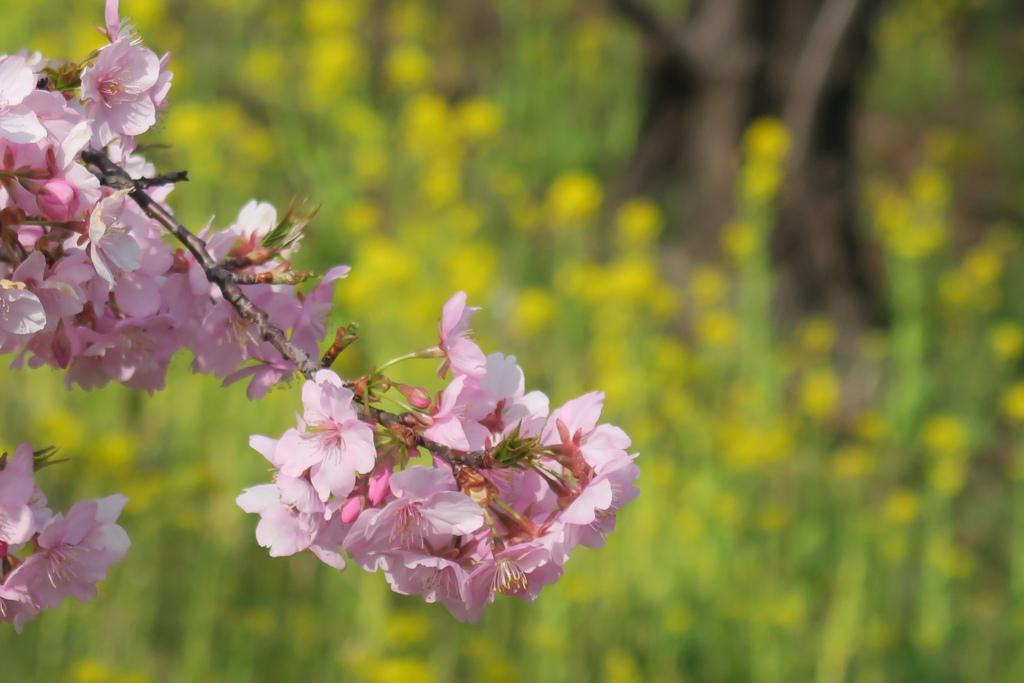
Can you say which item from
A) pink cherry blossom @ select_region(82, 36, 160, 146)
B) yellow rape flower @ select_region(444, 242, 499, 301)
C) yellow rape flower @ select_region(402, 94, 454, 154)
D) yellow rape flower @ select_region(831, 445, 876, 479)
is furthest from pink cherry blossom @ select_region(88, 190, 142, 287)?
yellow rape flower @ select_region(402, 94, 454, 154)

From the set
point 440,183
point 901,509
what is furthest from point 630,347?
point 440,183

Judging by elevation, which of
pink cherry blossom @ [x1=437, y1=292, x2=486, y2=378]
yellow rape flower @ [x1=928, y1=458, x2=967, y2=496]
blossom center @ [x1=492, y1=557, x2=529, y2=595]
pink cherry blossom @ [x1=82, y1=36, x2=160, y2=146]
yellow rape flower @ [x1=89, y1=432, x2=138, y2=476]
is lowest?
yellow rape flower @ [x1=89, y1=432, x2=138, y2=476]

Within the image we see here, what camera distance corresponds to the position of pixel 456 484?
73cm

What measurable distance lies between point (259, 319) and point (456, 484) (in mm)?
203

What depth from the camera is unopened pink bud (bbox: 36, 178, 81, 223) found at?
29.2 inches

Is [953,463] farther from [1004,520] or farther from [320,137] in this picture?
[320,137]

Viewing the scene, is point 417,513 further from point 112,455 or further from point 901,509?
point 901,509

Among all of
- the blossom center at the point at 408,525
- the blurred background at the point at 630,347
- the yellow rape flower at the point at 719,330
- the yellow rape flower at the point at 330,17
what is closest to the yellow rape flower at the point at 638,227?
the blurred background at the point at 630,347

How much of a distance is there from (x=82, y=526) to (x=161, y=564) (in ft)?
6.03

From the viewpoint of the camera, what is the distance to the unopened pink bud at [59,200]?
2.43 ft

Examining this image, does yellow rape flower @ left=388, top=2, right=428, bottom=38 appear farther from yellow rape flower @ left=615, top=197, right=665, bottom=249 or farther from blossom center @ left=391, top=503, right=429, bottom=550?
blossom center @ left=391, top=503, right=429, bottom=550

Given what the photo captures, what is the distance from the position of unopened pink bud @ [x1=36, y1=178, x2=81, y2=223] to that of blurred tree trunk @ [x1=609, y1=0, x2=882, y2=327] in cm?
375

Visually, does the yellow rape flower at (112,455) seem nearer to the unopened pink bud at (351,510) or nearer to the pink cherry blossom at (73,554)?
the pink cherry blossom at (73,554)

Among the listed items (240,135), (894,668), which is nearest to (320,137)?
(240,135)
